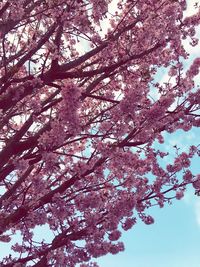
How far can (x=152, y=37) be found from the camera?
8.88 meters

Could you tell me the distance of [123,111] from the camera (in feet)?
26.1

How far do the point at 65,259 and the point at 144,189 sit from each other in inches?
91.3

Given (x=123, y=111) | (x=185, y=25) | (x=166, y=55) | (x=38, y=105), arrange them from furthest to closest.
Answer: (x=166, y=55), (x=185, y=25), (x=38, y=105), (x=123, y=111)

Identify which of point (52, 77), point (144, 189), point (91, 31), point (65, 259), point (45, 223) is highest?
point (91, 31)

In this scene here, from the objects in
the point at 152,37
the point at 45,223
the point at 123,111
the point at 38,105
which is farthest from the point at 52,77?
the point at 45,223

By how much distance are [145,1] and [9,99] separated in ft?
11.8

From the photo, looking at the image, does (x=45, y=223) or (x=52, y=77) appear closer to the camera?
(x=52, y=77)

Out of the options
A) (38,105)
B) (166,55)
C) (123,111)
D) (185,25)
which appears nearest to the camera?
(123,111)

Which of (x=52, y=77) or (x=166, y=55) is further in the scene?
(x=166, y=55)

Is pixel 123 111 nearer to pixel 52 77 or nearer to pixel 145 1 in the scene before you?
pixel 52 77

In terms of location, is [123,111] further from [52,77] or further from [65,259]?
[65,259]

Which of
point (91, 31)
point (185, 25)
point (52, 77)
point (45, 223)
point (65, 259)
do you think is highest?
point (185, 25)

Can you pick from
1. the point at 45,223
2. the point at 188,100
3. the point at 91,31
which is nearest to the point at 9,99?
the point at 91,31

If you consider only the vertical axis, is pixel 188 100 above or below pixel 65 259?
above
